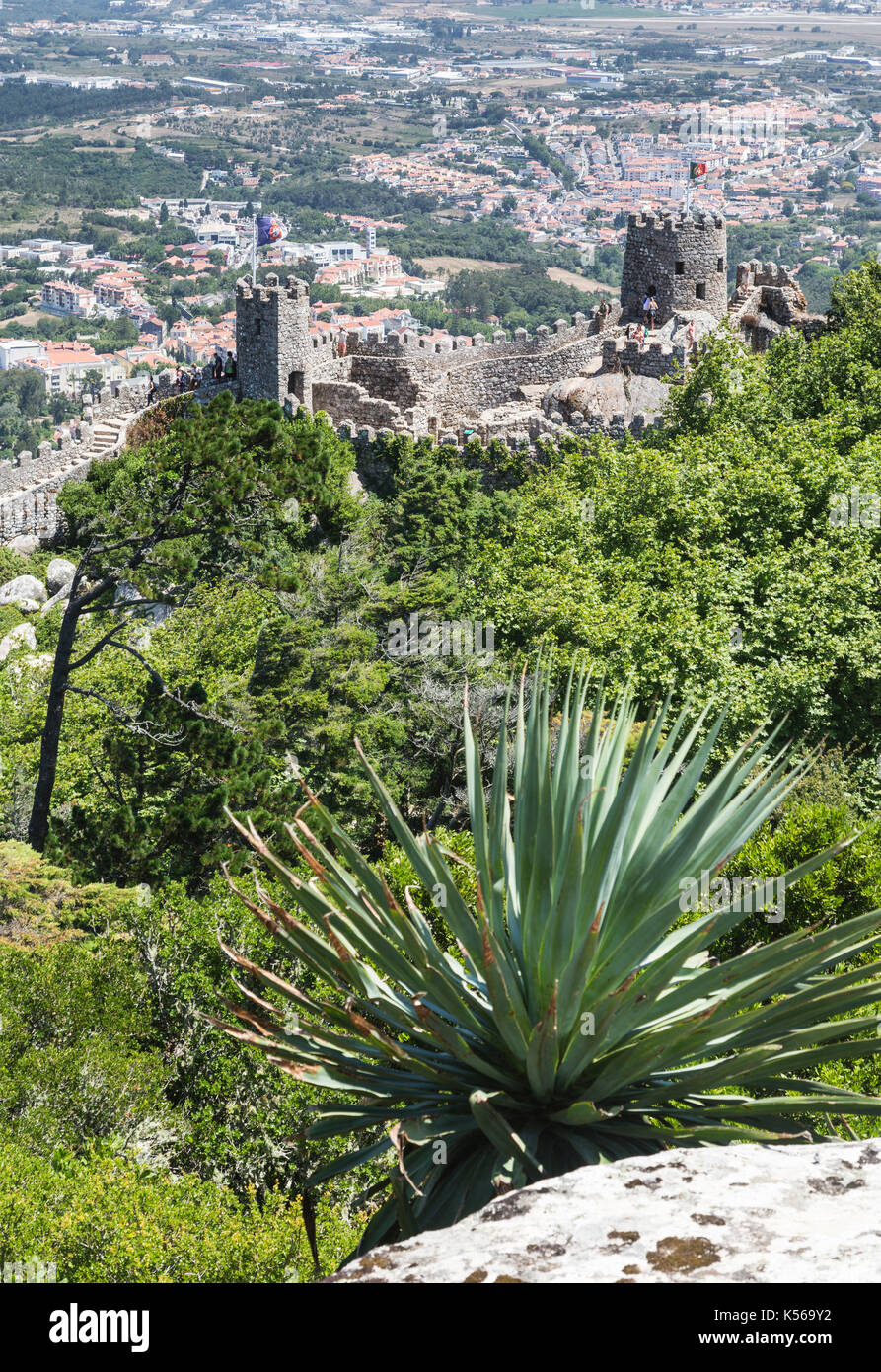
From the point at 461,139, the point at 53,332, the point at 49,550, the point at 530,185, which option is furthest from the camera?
the point at 461,139

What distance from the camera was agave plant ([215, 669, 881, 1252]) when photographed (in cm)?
476

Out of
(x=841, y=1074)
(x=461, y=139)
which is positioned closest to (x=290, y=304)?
(x=841, y=1074)

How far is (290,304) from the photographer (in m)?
28.3

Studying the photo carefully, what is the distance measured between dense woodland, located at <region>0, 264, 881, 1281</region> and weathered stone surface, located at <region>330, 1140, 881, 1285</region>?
1.80 metres

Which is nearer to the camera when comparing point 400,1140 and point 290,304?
point 400,1140

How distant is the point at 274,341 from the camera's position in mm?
28734

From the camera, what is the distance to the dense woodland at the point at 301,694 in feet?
29.6
